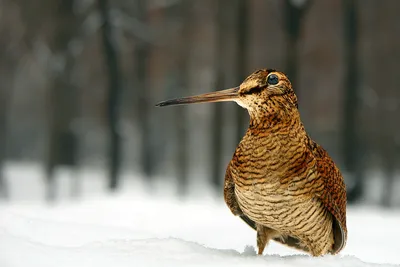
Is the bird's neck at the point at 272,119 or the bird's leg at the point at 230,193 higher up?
the bird's neck at the point at 272,119

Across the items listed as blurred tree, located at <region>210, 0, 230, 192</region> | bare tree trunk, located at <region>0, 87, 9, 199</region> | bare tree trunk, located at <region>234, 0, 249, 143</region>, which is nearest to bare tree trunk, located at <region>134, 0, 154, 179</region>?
blurred tree, located at <region>210, 0, 230, 192</region>

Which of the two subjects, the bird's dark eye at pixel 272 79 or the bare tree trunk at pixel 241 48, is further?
the bare tree trunk at pixel 241 48

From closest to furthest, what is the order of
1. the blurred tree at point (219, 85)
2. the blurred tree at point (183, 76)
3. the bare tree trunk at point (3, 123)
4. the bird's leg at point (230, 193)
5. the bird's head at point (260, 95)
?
the bird's head at point (260, 95) < the bird's leg at point (230, 193) < the blurred tree at point (219, 85) < the blurred tree at point (183, 76) < the bare tree trunk at point (3, 123)

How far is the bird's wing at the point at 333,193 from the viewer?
3.72 m

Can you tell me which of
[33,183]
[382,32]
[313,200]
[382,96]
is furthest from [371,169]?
A: [313,200]

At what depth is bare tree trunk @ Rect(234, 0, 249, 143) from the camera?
35.5 ft

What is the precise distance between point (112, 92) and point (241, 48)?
356 centimetres

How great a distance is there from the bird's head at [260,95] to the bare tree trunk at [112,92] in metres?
10.1

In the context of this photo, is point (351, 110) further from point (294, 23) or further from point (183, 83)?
point (183, 83)

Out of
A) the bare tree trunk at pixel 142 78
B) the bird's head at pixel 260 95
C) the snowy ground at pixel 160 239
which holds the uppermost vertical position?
the bare tree trunk at pixel 142 78

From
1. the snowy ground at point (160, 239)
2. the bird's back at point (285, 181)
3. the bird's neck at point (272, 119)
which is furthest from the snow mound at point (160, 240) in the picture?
the bird's neck at point (272, 119)

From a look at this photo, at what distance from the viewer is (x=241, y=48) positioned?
449 inches

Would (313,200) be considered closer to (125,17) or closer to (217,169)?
(217,169)

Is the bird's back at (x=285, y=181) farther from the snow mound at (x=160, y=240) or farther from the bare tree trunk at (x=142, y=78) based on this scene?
the bare tree trunk at (x=142, y=78)
